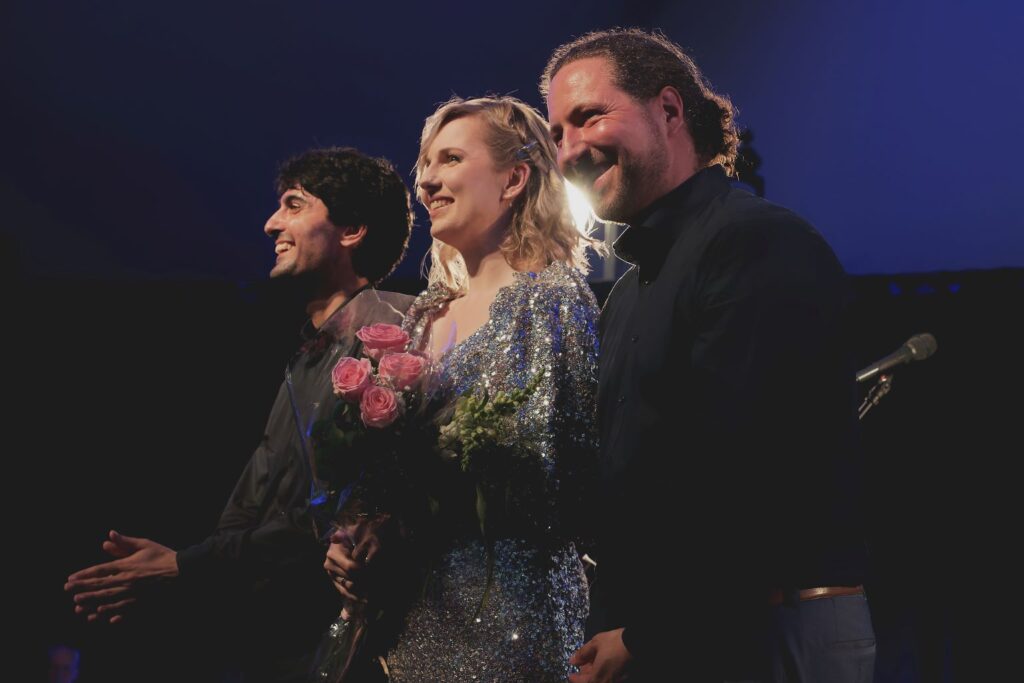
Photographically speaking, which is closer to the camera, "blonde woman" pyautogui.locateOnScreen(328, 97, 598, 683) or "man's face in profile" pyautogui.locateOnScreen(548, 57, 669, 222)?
"man's face in profile" pyautogui.locateOnScreen(548, 57, 669, 222)

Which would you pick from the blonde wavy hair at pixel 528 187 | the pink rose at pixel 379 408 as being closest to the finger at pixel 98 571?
the pink rose at pixel 379 408

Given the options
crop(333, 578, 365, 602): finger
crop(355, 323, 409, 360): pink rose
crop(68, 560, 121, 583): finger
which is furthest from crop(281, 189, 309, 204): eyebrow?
crop(333, 578, 365, 602): finger

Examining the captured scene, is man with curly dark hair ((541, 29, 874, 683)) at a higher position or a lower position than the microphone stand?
lower

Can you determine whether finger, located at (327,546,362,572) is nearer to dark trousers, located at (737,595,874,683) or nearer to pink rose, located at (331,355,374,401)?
pink rose, located at (331,355,374,401)

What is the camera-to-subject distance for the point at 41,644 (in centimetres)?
433

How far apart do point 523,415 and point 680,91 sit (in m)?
0.70

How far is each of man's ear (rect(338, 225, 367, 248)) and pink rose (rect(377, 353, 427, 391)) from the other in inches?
48.8

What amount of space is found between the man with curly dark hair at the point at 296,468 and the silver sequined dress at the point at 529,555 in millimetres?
467

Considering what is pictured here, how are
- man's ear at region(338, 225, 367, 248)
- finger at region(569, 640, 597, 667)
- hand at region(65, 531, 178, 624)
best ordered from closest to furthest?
finger at region(569, 640, 597, 667) → hand at region(65, 531, 178, 624) → man's ear at region(338, 225, 367, 248)

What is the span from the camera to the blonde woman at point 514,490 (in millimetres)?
1766

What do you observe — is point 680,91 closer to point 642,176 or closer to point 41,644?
point 642,176

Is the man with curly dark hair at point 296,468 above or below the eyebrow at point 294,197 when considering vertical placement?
below

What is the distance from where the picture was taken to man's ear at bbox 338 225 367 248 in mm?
3041

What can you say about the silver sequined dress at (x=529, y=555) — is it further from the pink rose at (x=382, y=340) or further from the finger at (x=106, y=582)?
the finger at (x=106, y=582)
